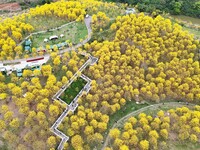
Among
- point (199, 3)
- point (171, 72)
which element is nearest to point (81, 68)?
point (171, 72)

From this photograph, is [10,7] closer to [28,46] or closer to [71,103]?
[28,46]

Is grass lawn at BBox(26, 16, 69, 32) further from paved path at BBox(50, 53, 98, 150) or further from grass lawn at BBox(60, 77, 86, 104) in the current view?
grass lawn at BBox(60, 77, 86, 104)

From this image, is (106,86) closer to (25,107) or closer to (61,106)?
(61,106)

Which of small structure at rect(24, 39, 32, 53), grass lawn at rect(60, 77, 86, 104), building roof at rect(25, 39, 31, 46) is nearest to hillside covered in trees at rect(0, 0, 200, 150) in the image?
grass lawn at rect(60, 77, 86, 104)

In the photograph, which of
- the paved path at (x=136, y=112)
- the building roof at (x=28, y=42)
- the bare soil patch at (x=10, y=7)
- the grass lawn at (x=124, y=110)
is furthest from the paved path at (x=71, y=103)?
the bare soil patch at (x=10, y=7)

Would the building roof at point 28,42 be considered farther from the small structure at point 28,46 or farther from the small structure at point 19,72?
the small structure at point 19,72
